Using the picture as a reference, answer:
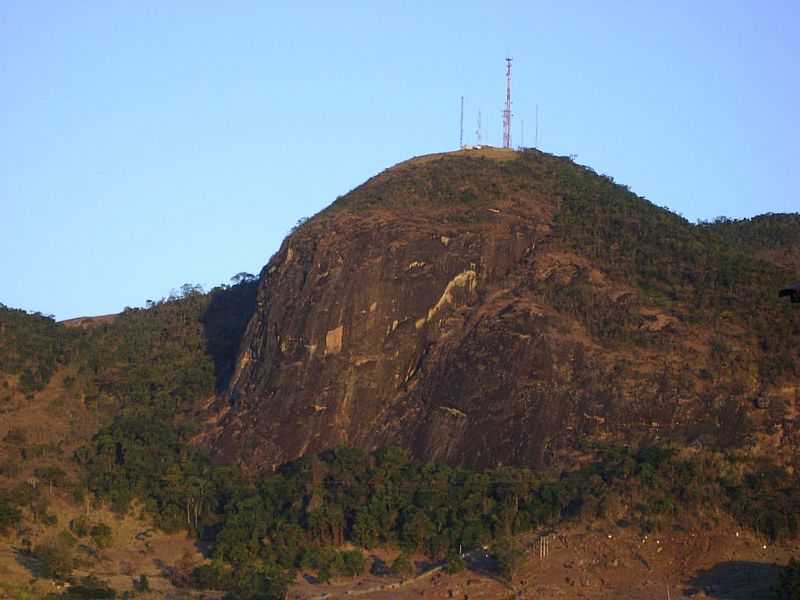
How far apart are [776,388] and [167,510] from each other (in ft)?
70.9

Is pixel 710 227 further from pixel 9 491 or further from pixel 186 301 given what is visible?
pixel 9 491

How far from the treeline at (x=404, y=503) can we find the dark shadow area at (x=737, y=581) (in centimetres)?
198

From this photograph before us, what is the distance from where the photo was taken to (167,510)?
53375 mm

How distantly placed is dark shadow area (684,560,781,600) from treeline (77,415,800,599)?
6.48ft

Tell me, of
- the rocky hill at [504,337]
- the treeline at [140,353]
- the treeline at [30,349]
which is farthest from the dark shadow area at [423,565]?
the treeline at [30,349]

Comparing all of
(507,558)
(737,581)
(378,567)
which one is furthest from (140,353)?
(737,581)

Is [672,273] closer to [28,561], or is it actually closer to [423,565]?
Result: [423,565]

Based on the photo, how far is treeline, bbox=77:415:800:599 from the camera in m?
46.5

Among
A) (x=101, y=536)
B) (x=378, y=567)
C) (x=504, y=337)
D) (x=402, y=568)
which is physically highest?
(x=504, y=337)

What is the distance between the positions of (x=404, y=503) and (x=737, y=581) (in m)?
11.9

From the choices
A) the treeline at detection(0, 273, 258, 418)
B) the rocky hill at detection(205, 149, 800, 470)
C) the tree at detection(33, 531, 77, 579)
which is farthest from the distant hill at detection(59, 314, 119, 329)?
the tree at detection(33, 531, 77, 579)

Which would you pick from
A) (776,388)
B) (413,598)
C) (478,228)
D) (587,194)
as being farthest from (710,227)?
(413,598)

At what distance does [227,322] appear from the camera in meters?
71.0

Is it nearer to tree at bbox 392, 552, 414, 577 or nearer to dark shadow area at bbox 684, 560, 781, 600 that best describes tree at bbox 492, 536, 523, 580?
tree at bbox 392, 552, 414, 577
